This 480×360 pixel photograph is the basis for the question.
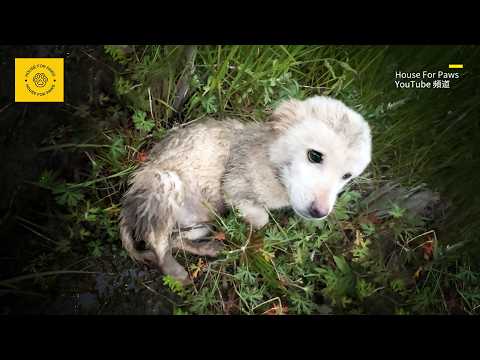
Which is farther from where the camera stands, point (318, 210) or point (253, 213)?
point (253, 213)

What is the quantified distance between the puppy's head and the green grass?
0.21 meters

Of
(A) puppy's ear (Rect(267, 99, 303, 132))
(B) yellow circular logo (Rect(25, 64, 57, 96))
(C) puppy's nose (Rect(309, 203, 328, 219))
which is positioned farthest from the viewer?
(B) yellow circular logo (Rect(25, 64, 57, 96))

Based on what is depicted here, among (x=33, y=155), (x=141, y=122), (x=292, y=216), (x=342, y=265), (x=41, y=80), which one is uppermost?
(x=41, y=80)

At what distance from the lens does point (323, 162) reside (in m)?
2.30

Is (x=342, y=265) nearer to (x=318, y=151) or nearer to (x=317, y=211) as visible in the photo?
(x=317, y=211)

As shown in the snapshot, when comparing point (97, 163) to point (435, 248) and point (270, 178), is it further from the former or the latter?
point (435, 248)

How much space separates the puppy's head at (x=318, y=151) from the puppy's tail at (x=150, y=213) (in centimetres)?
53

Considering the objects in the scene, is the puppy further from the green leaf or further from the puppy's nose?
the green leaf

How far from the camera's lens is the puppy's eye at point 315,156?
2309 millimetres

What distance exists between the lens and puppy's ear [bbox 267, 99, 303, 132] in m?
2.41

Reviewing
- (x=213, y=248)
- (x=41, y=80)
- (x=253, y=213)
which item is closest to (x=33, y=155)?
(x=41, y=80)

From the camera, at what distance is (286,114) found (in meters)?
2.44

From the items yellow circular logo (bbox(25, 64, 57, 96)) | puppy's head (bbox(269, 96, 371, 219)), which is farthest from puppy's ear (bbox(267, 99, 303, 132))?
yellow circular logo (bbox(25, 64, 57, 96))

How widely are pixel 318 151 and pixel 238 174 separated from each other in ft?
1.45
